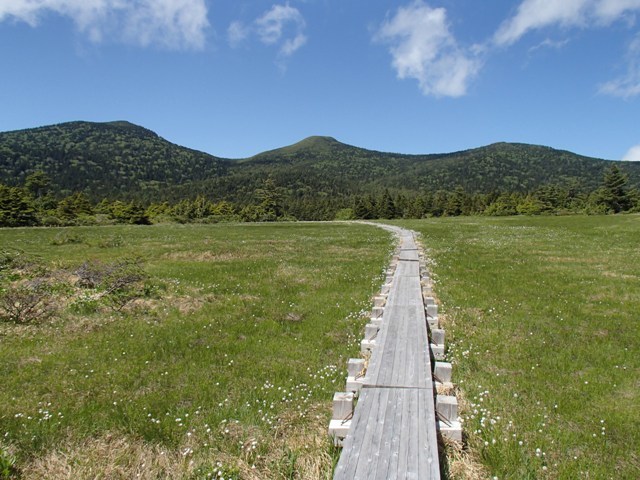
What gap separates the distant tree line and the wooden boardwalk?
7793 cm

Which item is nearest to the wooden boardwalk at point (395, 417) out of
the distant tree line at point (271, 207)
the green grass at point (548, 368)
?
the green grass at point (548, 368)

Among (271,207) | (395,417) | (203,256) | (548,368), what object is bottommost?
(203,256)

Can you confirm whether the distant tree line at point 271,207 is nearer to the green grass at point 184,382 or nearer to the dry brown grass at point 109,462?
the green grass at point 184,382

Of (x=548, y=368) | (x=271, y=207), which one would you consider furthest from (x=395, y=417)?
(x=271, y=207)

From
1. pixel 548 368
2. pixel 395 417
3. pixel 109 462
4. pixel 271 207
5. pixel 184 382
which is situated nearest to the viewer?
pixel 109 462

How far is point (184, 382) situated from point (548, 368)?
7738 mm

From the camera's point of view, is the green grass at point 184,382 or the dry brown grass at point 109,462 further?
the green grass at point 184,382

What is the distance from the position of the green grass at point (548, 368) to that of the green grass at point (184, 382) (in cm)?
269

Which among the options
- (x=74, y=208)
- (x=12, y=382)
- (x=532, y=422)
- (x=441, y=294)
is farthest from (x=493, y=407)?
(x=74, y=208)

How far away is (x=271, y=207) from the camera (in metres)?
125

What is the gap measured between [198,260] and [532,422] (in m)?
20.3

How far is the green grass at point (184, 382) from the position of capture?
18.0 ft

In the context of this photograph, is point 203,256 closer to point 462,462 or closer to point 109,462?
point 109,462

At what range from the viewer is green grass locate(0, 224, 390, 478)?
549cm
